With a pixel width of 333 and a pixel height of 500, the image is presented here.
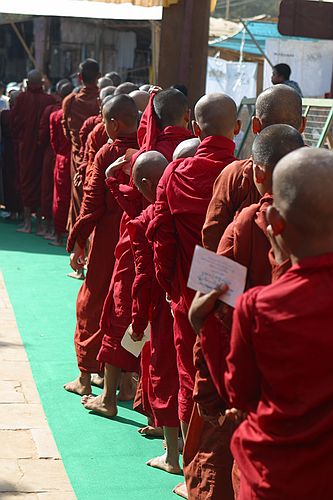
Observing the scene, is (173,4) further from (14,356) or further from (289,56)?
(289,56)

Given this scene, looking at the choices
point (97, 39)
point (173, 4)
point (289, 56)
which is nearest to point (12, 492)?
point (173, 4)

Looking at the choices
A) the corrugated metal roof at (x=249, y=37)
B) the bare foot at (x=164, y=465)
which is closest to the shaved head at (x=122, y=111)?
the bare foot at (x=164, y=465)

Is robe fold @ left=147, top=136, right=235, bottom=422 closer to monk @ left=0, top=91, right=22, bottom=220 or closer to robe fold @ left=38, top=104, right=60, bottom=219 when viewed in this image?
robe fold @ left=38, top=104, right=60, bottom=219

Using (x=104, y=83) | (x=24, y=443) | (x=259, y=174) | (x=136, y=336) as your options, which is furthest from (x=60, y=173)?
(x=259, y=174)

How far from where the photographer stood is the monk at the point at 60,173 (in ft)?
40.1

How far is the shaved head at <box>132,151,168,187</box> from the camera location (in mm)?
5191

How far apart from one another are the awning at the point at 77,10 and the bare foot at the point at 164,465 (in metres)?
7.58

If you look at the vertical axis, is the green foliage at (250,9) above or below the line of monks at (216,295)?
below

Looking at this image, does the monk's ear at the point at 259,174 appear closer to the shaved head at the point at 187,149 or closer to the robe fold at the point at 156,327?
the shaved head at the point at 187,149

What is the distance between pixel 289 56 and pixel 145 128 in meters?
11.7

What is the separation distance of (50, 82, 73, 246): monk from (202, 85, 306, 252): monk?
8158 millimetres

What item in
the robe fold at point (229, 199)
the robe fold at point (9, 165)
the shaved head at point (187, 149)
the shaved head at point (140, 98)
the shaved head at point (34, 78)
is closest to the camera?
the robe fold at point (229, 199)

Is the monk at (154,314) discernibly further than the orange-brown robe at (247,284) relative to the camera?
Yes

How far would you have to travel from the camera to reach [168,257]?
463cm
